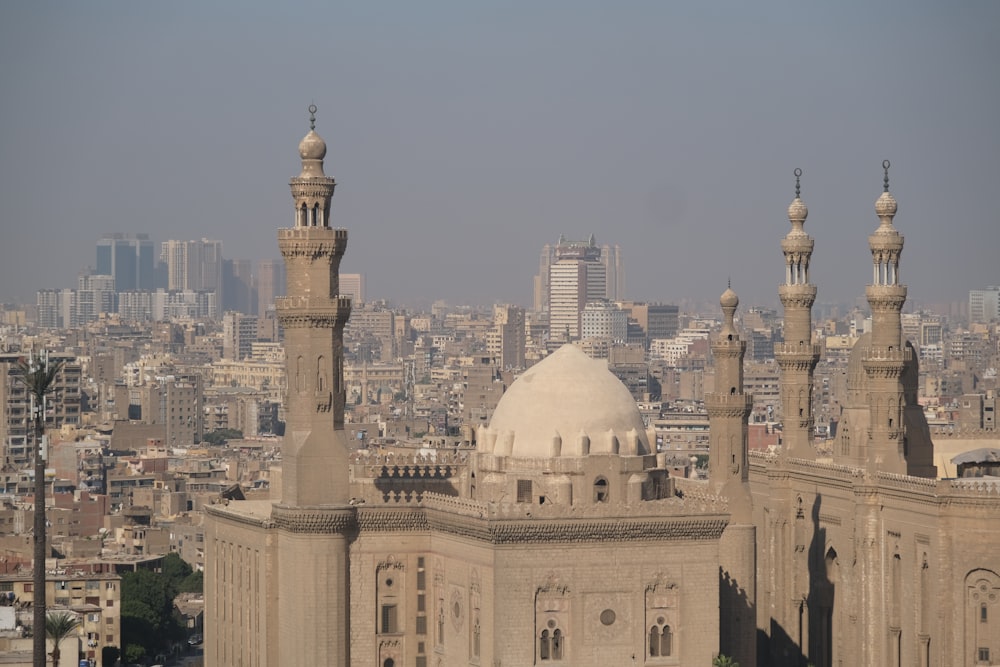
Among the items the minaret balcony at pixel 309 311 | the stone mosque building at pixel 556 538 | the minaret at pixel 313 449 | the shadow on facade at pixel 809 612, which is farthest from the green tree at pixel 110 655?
the minaret balcony at pixel 309 311

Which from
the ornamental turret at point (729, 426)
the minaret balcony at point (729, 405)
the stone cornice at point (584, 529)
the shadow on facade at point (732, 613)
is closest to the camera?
the stone cornice at point (584, 529)

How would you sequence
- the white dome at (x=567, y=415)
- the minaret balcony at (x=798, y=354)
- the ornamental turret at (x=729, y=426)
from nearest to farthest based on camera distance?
the white dome at (x=567, y=415) < the ornamental turret at (x=729, y=426) < the minaret balcony at (x=798, y=354)

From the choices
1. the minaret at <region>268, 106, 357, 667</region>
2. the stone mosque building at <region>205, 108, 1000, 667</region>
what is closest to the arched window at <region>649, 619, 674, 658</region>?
the stone mosque building at <region>205, 108, 1000, 667</region>

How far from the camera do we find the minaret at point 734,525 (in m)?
58.7

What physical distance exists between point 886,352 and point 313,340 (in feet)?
43.4

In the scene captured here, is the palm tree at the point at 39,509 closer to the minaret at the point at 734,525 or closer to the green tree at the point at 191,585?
the minaret at the point at 734,525

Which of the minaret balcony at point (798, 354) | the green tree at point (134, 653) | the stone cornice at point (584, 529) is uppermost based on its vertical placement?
the minaret balcony at point (798, 354)

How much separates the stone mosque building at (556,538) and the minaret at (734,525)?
47 millimetres

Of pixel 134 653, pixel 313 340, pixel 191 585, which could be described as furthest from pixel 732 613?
pixel 191 585

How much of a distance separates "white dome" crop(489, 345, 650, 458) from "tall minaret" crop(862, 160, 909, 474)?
5.64 m

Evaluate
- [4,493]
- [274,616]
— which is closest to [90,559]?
[4,493]

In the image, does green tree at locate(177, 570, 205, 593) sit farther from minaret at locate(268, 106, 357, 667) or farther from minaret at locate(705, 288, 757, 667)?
minaret at locate(268, 106, 357, 667)

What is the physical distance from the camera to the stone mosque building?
55969 millimetres

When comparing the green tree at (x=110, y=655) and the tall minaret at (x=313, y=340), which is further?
the green tree at (x=110, y=655)
